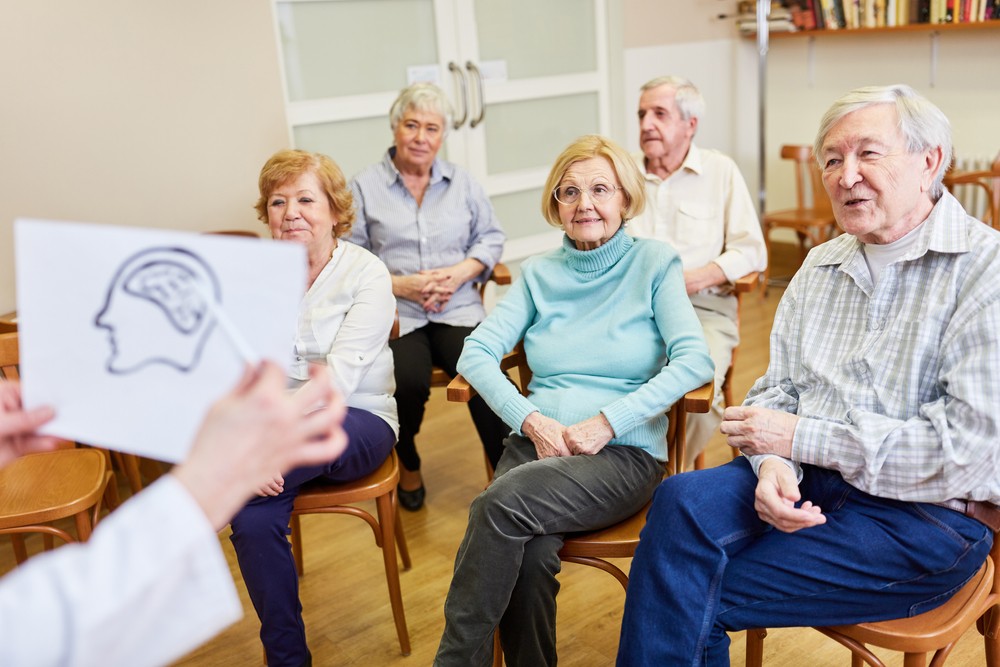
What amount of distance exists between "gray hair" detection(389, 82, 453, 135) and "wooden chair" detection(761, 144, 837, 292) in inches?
100

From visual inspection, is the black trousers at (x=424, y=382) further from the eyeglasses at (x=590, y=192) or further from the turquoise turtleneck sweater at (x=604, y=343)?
the eyeglasses at (x=590, y=192)

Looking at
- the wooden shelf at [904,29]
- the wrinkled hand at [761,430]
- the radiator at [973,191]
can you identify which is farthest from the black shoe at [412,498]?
the wooden shelf at [904,29]

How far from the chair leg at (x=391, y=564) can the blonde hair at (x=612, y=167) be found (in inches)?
30.8

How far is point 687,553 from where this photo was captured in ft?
5.16

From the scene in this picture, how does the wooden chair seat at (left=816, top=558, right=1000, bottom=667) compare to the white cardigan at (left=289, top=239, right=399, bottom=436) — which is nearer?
the wooden chair seat at (left=816, top=558, right=1000, bottom=667)

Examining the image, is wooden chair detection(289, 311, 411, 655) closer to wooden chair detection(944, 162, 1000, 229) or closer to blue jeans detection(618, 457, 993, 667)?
blue jeans detection(618, 457, 993, 667)

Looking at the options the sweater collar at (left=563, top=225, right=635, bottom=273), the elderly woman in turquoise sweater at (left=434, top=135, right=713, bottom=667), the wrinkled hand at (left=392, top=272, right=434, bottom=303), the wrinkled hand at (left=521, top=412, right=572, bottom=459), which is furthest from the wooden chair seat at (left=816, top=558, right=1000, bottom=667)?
the wrinkled hand at (left=392, top=272, right=434, bottom=303)

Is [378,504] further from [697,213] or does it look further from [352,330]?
[697,213]

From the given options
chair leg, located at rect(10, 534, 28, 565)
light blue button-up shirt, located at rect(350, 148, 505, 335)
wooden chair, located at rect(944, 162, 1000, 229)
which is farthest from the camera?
wooden chair, located at rect(944, 162, 1000, 229)

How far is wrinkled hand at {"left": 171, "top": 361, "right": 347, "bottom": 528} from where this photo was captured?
0.88 meters

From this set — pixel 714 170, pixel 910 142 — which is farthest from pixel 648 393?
pixel 714 170

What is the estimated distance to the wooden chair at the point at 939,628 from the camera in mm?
1431

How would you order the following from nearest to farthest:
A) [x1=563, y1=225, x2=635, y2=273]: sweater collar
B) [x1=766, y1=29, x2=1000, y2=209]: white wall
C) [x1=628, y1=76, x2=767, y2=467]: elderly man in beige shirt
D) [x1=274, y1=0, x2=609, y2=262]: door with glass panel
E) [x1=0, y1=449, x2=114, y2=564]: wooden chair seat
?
[x1=0, y1=449, x2=114, y2=564]: wooden chair seat
[x1=563, y1=225, x2=635, y2=273]: sweater collar
[x1=628, y1=76, x2=767, y2=467]: elderly man in beige shirt
[x1=274, y1=0, x2=609, y2=262]: door with glass panel
[x1=766, y1=29, x2=1000, y2=209]: white wall

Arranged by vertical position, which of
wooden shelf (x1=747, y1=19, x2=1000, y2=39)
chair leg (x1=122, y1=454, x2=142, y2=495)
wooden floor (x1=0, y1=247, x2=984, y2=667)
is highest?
wooden shelf (x1=747, y1=19, x2=1000, y2=39)
